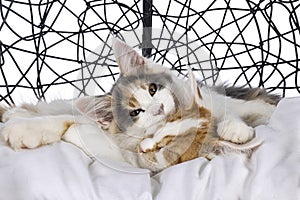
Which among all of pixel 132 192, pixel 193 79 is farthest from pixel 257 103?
pixel 132 192

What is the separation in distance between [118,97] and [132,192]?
0.71 ft

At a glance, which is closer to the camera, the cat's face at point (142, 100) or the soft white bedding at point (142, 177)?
the soft white bedding at point (142, 177)

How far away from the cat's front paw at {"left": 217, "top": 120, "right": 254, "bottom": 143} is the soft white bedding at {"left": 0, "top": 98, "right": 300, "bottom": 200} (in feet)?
0.12

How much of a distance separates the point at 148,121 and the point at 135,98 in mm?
51

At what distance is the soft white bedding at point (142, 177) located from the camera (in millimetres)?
870

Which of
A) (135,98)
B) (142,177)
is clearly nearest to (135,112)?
(135,98)

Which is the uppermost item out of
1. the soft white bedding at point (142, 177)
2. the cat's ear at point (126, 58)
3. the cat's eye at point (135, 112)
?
the cat's ear at point (126, 58)

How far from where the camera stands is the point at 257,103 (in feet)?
3.91

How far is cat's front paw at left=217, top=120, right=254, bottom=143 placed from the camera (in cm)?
97

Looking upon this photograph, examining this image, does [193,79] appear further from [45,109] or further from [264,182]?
[45,109]

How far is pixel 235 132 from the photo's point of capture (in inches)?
38.2

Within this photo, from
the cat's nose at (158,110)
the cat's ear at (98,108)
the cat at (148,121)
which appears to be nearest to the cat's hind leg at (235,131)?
the cat at (148,121)

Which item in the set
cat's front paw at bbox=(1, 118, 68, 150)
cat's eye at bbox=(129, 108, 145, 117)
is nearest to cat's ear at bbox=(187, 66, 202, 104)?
cat's eye at bbox=(129, 108, 145, 117)

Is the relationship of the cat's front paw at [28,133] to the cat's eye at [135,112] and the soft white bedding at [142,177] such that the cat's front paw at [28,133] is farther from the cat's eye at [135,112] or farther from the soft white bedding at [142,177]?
the cat's eye at [135,112]
